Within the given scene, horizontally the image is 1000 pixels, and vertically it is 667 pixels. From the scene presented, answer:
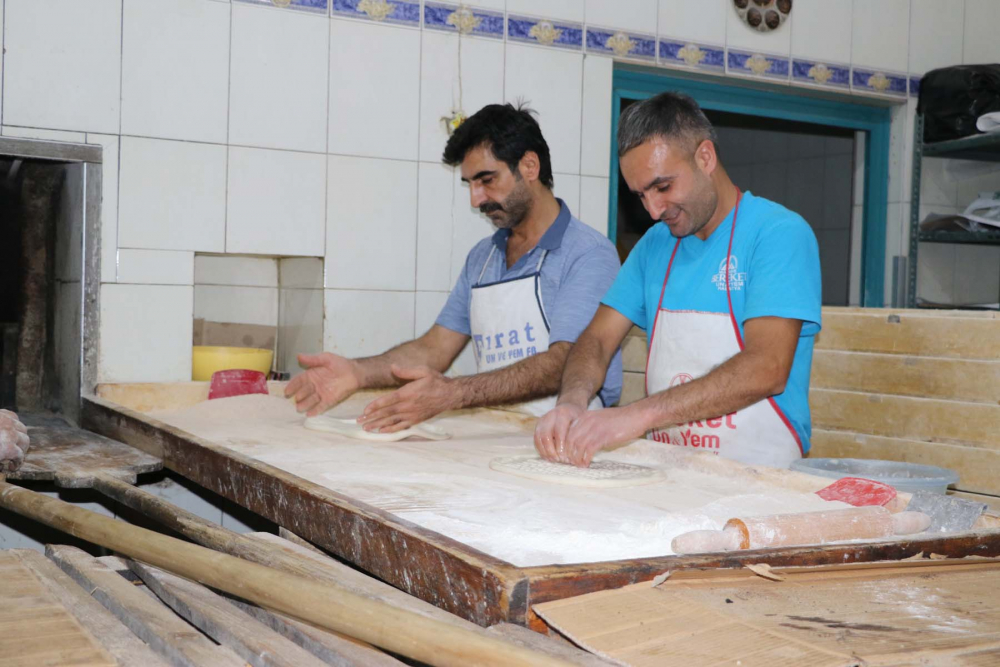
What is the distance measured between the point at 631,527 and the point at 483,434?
110 centimetres

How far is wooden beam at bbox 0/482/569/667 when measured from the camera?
0.83 m

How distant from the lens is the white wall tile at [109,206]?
289 cm

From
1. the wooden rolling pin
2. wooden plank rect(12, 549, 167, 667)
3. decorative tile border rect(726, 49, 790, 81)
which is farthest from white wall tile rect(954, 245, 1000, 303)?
wooden plank rect(12, 549, 167, 667)

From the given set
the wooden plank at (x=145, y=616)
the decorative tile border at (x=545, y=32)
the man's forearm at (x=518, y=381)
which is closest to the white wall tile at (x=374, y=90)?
the decorative tile border at (x=545, y=32)

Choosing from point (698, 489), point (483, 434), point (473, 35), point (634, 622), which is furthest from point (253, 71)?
Answer: point (634, 622)

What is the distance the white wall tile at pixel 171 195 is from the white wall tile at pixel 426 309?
0.68 m

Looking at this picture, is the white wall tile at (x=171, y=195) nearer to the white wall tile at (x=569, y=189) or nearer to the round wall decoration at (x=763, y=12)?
the white wall tile at (x=569, y=189)

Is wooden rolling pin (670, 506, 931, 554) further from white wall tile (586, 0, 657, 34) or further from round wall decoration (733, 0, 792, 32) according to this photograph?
round wall decoration (733, 0, 792, 32)

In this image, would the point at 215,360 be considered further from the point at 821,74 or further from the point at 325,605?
the point at 821,74

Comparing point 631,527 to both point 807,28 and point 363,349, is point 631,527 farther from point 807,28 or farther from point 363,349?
point 807,28

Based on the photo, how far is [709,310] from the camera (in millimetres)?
2252

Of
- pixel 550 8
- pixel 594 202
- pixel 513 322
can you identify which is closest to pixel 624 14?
pixel 550 8

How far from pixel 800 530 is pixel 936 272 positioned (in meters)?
3.18

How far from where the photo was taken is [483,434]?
2418mm
